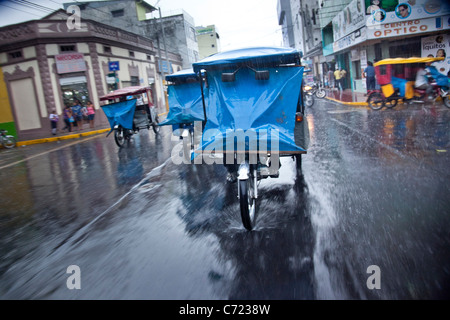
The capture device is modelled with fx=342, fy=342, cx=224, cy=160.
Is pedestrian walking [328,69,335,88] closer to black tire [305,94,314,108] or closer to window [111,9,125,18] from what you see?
black tire [305,94,314,108]

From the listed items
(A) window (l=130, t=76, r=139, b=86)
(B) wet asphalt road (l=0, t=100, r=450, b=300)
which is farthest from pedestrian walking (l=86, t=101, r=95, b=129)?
(B) wet asphalt road (l=0, t=100, r=450, b=300)

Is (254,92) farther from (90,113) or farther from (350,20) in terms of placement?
(90,113)

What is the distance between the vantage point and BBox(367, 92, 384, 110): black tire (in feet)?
47.3

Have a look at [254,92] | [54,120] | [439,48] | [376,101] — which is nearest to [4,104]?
[54,120]

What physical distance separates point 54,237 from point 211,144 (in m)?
2.42

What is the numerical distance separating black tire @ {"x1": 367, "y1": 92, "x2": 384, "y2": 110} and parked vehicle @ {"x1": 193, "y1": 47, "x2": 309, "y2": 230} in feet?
35.5

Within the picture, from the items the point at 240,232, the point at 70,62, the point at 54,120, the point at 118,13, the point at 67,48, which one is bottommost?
the point at 240,232

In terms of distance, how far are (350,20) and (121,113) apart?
52.3 feet

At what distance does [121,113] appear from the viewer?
13227mm

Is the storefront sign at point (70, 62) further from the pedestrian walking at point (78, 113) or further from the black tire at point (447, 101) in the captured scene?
the black tire at point (447, 101)

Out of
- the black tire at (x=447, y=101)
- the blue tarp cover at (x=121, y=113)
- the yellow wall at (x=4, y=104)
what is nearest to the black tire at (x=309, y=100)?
the black tire at (x=447, y=101)

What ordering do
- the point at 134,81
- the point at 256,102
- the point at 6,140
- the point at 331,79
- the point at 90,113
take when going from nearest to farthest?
the point at 256,102 < the point at 6,140 < the point at 90,113 < the point at 134,81 < the point at 331,79
